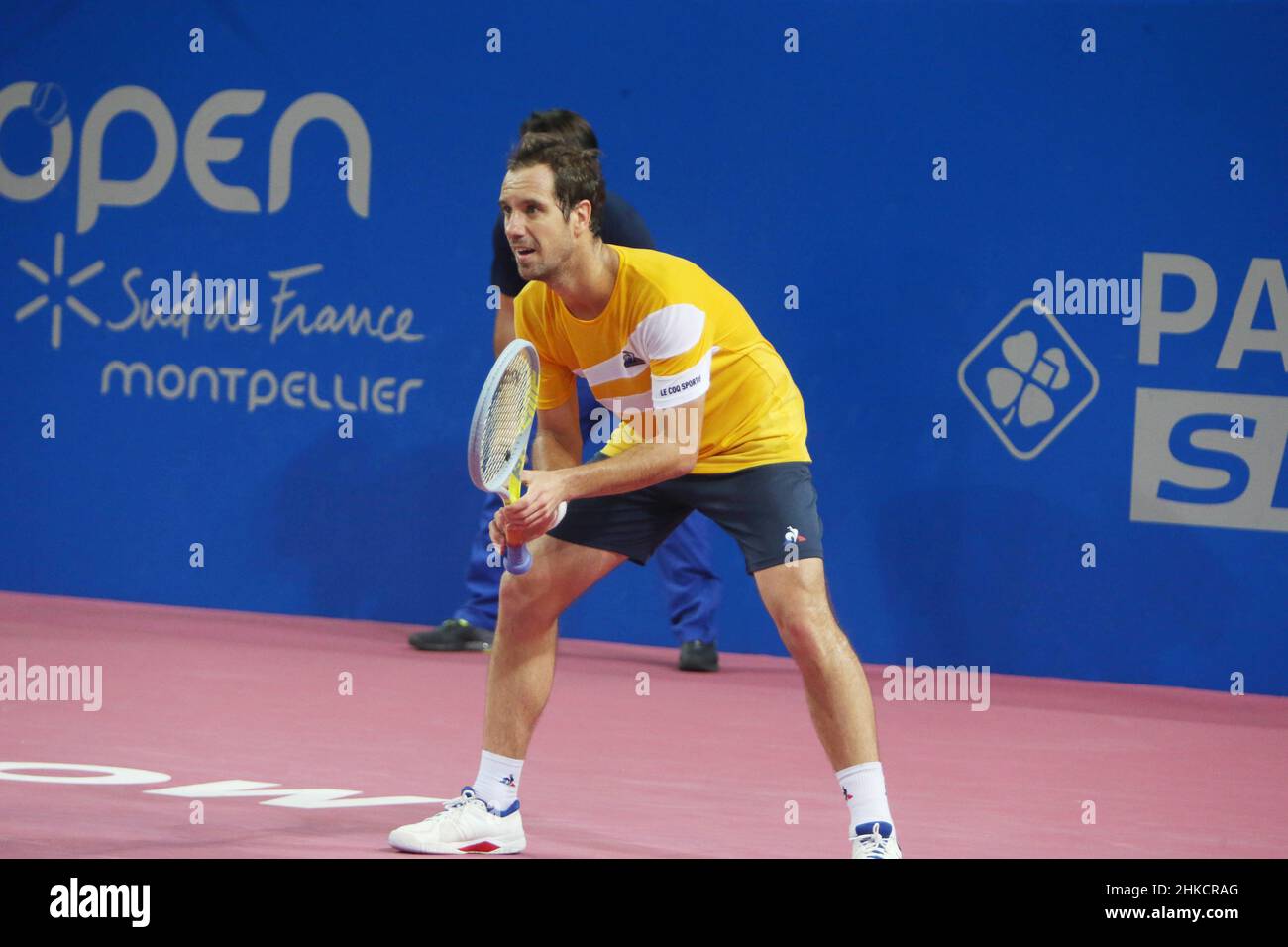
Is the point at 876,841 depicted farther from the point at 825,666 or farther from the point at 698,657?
the point at 698,657

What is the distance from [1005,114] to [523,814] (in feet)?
13.7

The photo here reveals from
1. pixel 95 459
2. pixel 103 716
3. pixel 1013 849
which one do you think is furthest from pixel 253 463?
pixel 1013 849

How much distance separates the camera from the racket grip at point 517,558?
432 centimetres

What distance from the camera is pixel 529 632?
4539mm

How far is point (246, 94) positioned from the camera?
8.88 meters

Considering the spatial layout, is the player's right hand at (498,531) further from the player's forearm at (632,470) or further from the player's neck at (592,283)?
the player's neck at (592,283)

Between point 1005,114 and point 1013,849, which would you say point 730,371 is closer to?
point 1013,849

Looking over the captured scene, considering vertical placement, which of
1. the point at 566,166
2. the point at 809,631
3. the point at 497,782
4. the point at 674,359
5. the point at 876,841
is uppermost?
the point at 566,166

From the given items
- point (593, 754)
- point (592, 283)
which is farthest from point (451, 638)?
point (592, 283)

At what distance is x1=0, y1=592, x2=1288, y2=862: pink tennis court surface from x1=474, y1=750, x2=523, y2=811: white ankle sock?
5.7 inches

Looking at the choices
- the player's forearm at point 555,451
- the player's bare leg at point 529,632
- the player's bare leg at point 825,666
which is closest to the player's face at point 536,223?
the player's forearm at point 555,451

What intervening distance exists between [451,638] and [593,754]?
6.91ft

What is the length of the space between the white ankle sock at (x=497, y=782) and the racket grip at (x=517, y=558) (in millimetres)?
456

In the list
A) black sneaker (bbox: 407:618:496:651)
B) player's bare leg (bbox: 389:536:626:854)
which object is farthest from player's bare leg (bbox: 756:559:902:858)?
black sneaker (bbox: 407:618:496:651)
